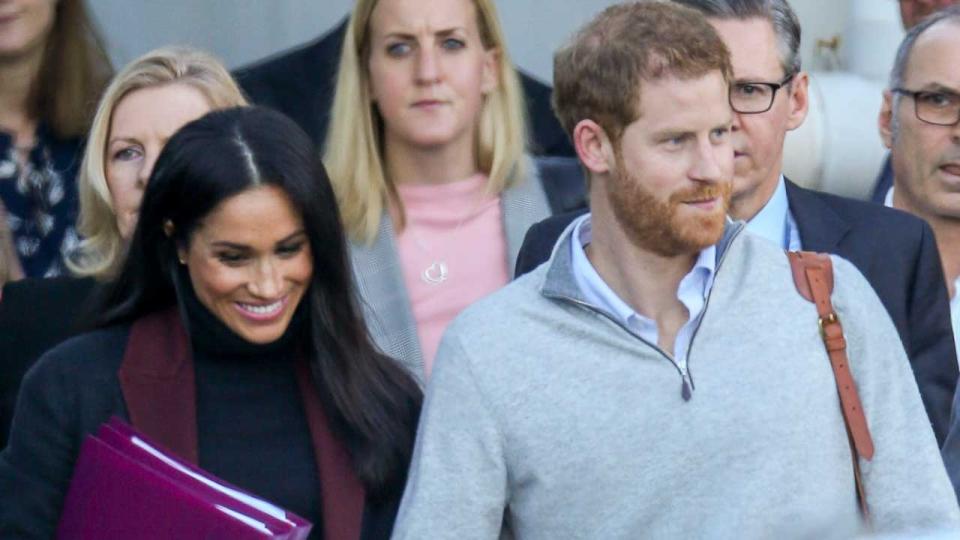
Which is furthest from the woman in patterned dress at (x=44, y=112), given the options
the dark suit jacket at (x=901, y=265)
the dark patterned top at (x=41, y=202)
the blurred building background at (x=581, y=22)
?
the dark suit jacket at (x=901, y=265)

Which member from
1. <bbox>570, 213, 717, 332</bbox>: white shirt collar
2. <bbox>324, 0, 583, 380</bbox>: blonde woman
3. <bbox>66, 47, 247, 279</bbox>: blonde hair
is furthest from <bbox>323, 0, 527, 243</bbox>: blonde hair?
<bbox>570, 213, 717, 332</bbox>: white shirt collar

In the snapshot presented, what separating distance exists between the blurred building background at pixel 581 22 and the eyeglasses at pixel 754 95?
8.36 feet

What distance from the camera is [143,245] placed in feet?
14.0

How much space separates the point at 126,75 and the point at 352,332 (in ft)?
3.82

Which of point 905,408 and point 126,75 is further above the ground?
point 126,75

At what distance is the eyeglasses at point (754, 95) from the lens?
487cm

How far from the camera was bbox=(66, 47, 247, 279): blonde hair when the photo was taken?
500cm

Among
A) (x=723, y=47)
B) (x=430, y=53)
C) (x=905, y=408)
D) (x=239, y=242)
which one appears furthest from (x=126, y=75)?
(x=905, y=408)

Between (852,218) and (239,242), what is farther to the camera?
(852,218)

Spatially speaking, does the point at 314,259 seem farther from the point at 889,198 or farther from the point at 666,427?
the point at 889,198

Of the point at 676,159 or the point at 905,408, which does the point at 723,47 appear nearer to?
the point at 676,159

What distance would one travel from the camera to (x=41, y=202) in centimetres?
545

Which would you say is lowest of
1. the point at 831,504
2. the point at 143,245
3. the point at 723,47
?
the point at 831,504

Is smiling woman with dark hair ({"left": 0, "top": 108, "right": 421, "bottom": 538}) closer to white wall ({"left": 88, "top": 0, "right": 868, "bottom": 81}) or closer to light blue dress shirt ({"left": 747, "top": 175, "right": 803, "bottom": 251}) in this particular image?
light blue dress shirt ({"left": 747, "top": 175, "right": 803, "bottom": 251})
